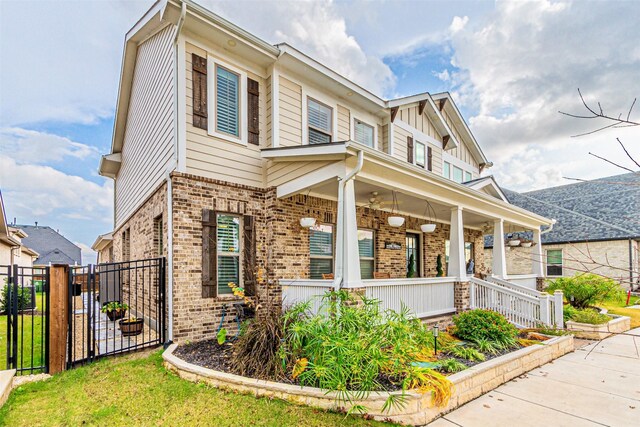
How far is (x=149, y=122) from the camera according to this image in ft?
28.6

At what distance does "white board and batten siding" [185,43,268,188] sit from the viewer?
22.0 feet

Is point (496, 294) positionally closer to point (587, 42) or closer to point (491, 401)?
point (491, 401)

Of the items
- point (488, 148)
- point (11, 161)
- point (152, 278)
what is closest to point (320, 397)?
point (152, 278)

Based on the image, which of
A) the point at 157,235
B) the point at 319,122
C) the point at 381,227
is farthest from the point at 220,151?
the point at 381,227

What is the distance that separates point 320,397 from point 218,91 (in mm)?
5944

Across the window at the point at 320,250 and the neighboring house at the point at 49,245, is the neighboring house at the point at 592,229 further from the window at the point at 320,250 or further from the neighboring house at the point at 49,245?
the neighboring house at the point at 49,245

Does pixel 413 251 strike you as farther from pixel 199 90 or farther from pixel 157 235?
pixel 199 90

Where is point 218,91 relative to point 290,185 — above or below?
above

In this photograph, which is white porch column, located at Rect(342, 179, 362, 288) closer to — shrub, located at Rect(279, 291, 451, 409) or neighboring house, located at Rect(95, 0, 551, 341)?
neighboring house, located at Rect(95, 0, 551, 341)

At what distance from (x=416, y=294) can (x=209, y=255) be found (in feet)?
14.1

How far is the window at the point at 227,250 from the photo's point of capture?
701 centimetres

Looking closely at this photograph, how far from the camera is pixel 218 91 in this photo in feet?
23.6

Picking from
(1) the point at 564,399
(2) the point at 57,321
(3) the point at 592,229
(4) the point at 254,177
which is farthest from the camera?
(3) the point at 592,229

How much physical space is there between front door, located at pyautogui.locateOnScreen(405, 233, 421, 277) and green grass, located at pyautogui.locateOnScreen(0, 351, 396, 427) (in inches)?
300
